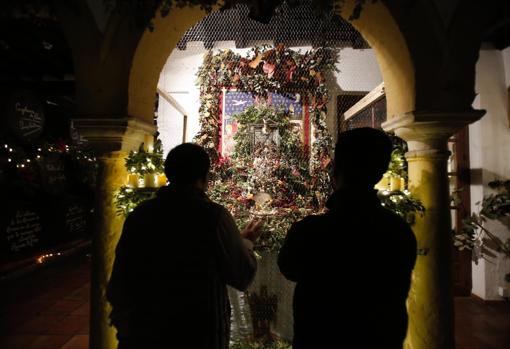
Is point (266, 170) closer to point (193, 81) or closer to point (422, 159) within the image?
point (193, 81)

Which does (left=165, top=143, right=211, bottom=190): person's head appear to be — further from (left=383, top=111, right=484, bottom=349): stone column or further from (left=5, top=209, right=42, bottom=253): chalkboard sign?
(left=5, top=209, right=42, bottom=253): chalkboard sign

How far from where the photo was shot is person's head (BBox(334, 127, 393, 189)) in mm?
1261

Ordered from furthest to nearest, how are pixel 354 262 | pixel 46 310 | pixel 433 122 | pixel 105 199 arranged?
pixel 46 310, pixel 105 199, pixel 433 122, pixel 354 262

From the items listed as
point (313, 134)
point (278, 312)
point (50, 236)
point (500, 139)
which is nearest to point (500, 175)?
point (500, 139)

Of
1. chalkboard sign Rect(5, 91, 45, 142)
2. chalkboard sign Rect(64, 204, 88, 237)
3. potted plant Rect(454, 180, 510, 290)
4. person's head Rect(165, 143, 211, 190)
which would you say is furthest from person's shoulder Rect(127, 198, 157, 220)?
chalkboard sign Rect(64, 204, 88, 237)

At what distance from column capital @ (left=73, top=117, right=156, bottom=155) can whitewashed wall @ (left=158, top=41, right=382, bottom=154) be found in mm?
2524

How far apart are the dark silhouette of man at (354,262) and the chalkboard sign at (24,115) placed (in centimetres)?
510

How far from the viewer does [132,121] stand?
2506 millimetres

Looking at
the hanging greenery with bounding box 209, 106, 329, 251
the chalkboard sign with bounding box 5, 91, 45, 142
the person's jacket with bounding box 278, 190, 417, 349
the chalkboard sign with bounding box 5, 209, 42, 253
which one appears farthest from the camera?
the chalkboard sign with bounding box 5, 209, 42, 253

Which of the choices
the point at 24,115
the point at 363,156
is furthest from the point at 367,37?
the point at 24,115

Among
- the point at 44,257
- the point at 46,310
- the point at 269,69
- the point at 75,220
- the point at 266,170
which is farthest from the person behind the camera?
the point at 75,220

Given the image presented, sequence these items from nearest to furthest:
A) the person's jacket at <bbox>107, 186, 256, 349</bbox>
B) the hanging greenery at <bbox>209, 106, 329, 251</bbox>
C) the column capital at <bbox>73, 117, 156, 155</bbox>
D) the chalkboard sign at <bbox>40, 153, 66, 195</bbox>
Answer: the person's jacket at <bbox>107, 186, 256, 349</bbox>, the column capital at <bbox>73, 117, 156, 155</bbox>, the hanging greenery at <bbox>209, 106, 329, 251</bbox>, the chalkboard sign at <bbox>40, 153, 66, 195</bbox>

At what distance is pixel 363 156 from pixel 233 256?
2.63ft

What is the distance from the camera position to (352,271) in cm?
118
